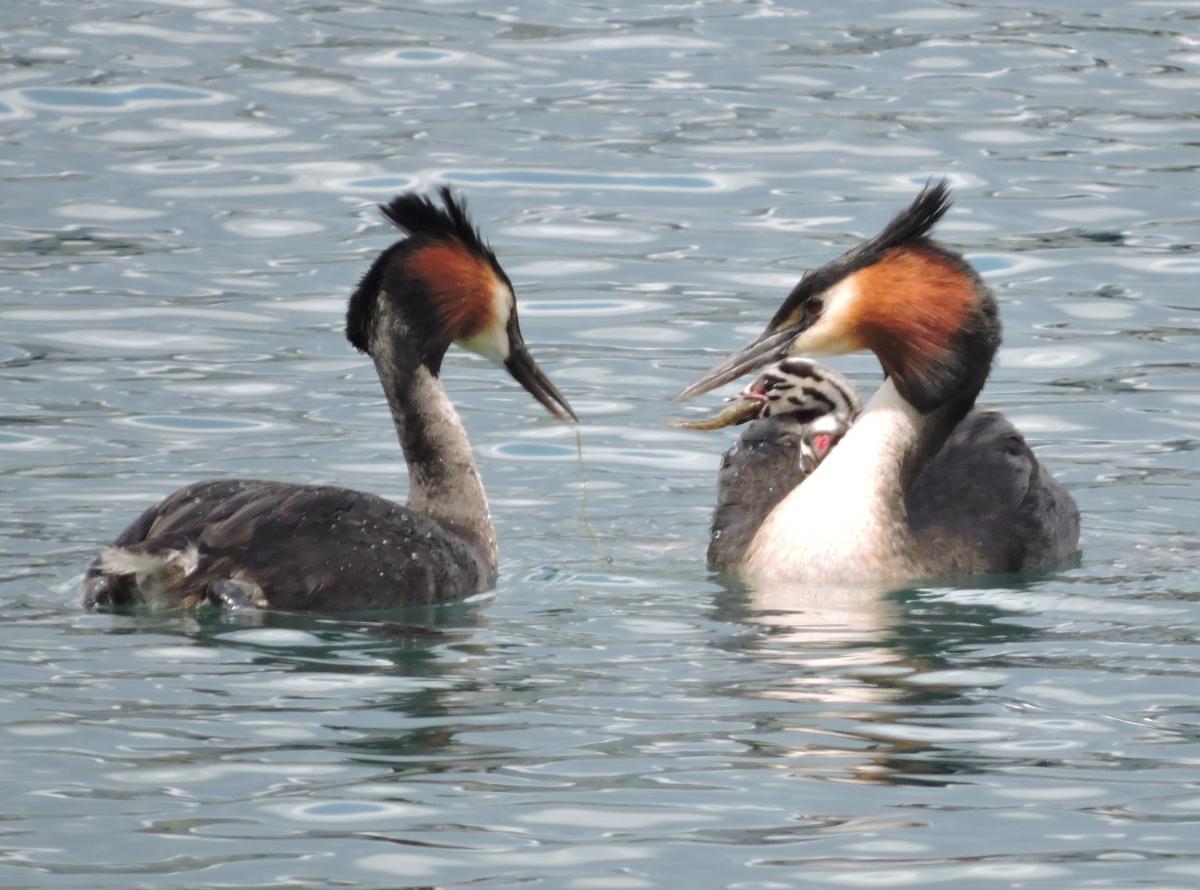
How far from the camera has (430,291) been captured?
9.52m

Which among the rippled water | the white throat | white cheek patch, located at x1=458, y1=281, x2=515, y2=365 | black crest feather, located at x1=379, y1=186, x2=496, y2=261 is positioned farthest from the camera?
white cheek patch, located at x1=458, y1=281, x2=515, y2=365

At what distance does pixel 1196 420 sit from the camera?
1188 cm

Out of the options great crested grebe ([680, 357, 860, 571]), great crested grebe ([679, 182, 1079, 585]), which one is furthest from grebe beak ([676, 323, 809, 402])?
great crested grebe ([680, 357, 860, 571])

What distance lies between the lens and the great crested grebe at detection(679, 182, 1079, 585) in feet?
31.5

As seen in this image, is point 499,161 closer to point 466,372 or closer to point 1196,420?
point 466,372

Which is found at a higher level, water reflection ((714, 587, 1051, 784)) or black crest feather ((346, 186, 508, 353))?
black crest feather ((346, 186, 508, 353))

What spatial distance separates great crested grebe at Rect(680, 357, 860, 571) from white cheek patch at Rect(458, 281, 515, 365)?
1.03 m

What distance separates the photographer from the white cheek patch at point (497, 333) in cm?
966

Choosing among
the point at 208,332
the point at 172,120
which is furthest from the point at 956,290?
the point at 172,120

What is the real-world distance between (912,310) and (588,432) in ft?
8.47

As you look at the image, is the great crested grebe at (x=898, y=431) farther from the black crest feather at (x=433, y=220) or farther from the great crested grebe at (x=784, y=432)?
the black crest feather at (x=433, y=220)

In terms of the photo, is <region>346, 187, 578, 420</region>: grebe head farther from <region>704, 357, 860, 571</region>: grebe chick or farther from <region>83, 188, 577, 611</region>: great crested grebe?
<region>704, 357, 860, 571</region>: grebe chick

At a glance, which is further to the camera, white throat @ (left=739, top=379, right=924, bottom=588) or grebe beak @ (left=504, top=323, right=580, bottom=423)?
grebe beak @ (left=504, top=323, right=580, bottom=423)

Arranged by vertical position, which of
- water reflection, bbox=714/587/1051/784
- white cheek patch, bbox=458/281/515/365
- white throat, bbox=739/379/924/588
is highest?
white cheek patch, bbox=458/281/515/365
